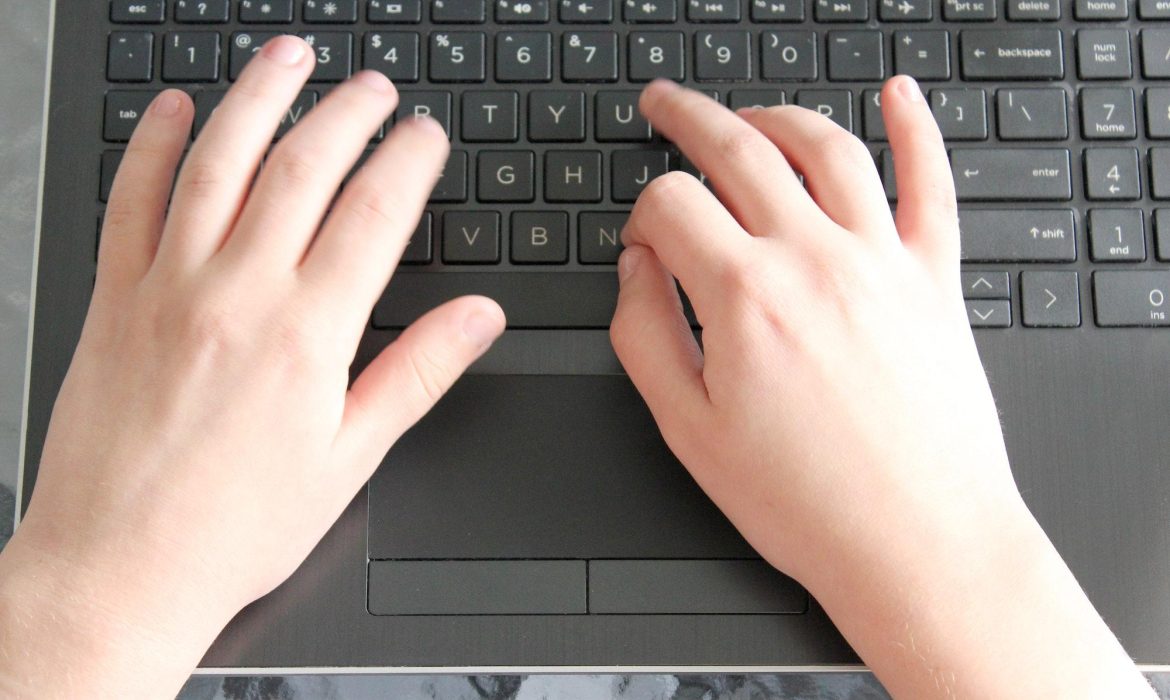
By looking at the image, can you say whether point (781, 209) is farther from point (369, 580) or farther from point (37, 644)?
point (37, 644)

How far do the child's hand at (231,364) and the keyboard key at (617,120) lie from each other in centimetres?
10

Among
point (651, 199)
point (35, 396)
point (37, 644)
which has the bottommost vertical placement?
point (37, 644)

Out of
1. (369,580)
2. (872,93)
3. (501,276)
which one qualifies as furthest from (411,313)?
(872,93)

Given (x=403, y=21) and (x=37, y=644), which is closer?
(x=37, y=644)

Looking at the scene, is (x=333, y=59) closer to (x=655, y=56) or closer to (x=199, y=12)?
(x=199, y=12)

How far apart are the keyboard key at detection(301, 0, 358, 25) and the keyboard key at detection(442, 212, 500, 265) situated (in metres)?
0.14

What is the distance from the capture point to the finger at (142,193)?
0.53m

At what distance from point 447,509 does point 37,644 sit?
215mm

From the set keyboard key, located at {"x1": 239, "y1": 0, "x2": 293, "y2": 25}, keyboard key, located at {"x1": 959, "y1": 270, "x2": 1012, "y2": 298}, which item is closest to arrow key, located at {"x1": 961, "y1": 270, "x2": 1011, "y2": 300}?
keyboard key, located at {"x1": 959, "y1": 270, "x2": 1012, "y2": 298}

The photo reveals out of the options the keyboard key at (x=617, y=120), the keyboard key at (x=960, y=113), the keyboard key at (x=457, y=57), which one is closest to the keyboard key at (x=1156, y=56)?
the keyboard key at (x=960, y=113)

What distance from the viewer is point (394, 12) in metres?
0.58

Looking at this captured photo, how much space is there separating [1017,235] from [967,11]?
0.14m

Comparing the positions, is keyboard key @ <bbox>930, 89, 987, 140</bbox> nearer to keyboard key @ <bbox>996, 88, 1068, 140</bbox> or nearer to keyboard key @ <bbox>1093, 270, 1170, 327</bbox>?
keyboard key @ <bbox>996, 88, 1068, 140</bbox>

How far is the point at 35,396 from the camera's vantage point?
22.2 inches
